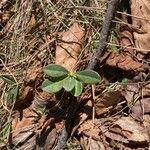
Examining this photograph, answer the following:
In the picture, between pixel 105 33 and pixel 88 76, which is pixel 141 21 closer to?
pixel 105 33

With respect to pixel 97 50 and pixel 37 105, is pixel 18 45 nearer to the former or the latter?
pixel 37 105

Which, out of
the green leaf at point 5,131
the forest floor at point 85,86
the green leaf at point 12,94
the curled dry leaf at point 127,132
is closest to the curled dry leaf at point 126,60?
the forest floor at point 85,86

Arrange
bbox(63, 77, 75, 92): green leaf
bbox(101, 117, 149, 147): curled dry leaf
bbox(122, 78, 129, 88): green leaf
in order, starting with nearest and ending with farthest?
1. bbox(63, 77, 75, 92): green leaf
2. bbox(101, 117, 149, 147): curled dry leaf
3. bbox(122, 78, 129, 88): green leaf

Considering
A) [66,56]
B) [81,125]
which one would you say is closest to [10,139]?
[81,125]

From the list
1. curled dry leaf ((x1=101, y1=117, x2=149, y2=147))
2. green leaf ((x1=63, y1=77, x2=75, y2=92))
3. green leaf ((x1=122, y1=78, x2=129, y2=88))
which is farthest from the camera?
green leaf ((x1=122, y1=78, x2=129, y2=88))

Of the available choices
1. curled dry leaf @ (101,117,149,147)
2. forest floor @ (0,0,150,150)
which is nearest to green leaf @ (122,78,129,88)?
forest floor @ (0,0,150,150)

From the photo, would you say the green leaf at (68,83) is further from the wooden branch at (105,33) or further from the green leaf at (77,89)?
the wooden branch at (105,33)

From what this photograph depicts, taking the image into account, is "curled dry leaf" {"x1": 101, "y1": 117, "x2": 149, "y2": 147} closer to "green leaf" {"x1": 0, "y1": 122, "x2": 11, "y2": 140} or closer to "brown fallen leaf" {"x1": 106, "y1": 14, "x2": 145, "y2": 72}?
"brown fallen leaf" {"x1": 106, "y1": 14, "x2": 145, "y2": 72}

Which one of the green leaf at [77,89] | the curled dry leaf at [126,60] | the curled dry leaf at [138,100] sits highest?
the curled dry leaf at [126,60]
